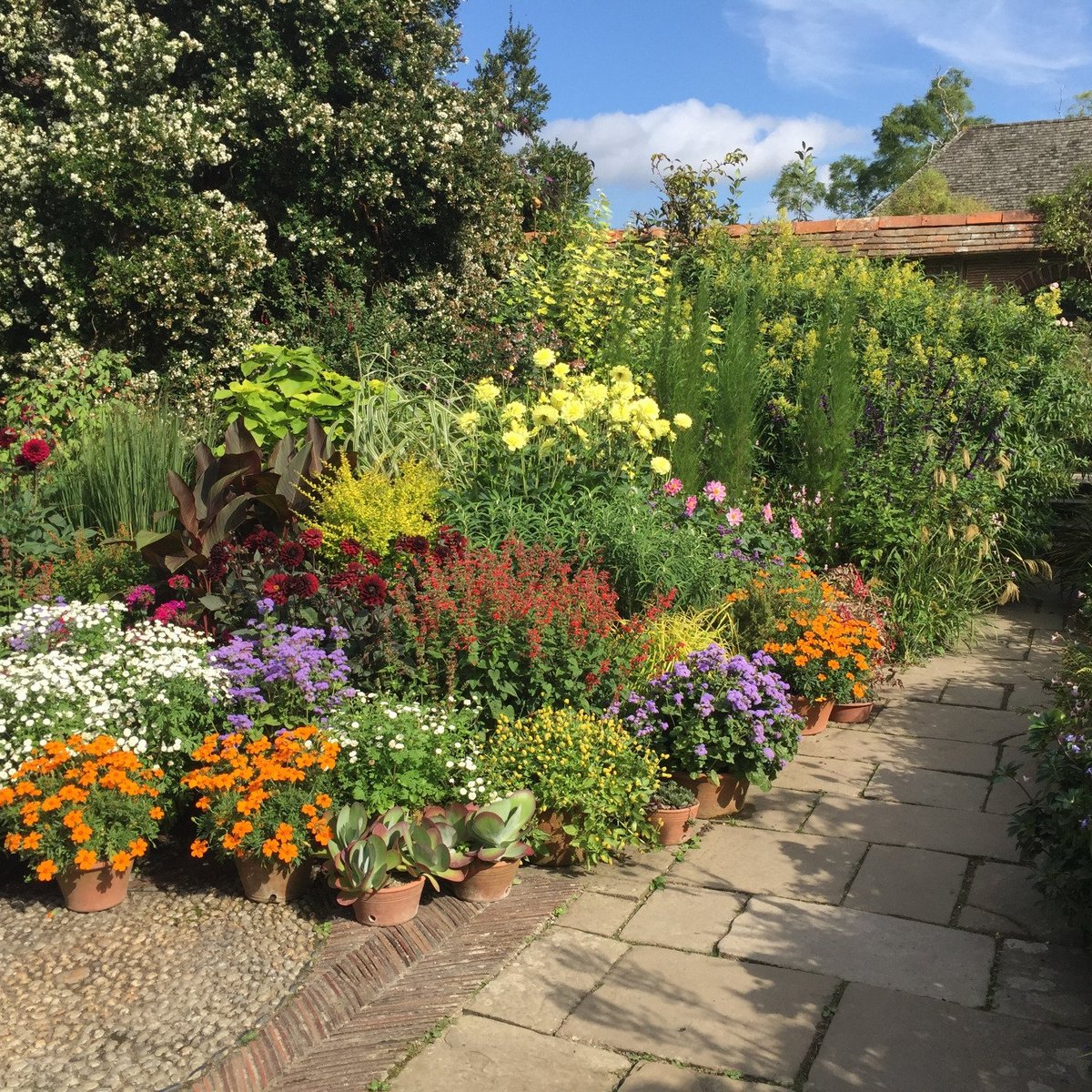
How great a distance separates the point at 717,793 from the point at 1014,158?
2666 cm

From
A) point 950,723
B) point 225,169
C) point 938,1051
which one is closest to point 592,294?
point 225,169

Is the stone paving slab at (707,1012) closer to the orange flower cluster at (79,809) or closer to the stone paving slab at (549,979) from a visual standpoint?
the stone paving slab at (549,979)

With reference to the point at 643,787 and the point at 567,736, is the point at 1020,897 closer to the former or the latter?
the point at 643,787

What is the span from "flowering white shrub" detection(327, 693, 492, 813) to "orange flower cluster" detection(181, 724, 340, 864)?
11cm

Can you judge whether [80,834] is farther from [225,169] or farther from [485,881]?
[225,169]

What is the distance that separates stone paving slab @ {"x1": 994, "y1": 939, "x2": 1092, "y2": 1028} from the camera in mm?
2824

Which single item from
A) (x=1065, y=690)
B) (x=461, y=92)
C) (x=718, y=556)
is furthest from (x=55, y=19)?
(x=1065, y=690)

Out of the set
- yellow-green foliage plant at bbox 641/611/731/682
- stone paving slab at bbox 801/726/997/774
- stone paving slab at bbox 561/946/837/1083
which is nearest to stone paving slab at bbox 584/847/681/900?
stone paving slab at bbox 561/946/837/1083

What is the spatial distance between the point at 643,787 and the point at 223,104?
25.5 feet

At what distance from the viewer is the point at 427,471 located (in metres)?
5.51

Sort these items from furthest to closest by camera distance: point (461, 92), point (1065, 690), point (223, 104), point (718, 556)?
point (461, 92), point (223, 104), point (718, 556), point (1065, 690)

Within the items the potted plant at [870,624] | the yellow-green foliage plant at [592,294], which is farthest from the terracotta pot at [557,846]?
the yellow-green foliage plant at [592,294]

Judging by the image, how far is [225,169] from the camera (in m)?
9.77

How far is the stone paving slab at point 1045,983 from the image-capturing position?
282cm
